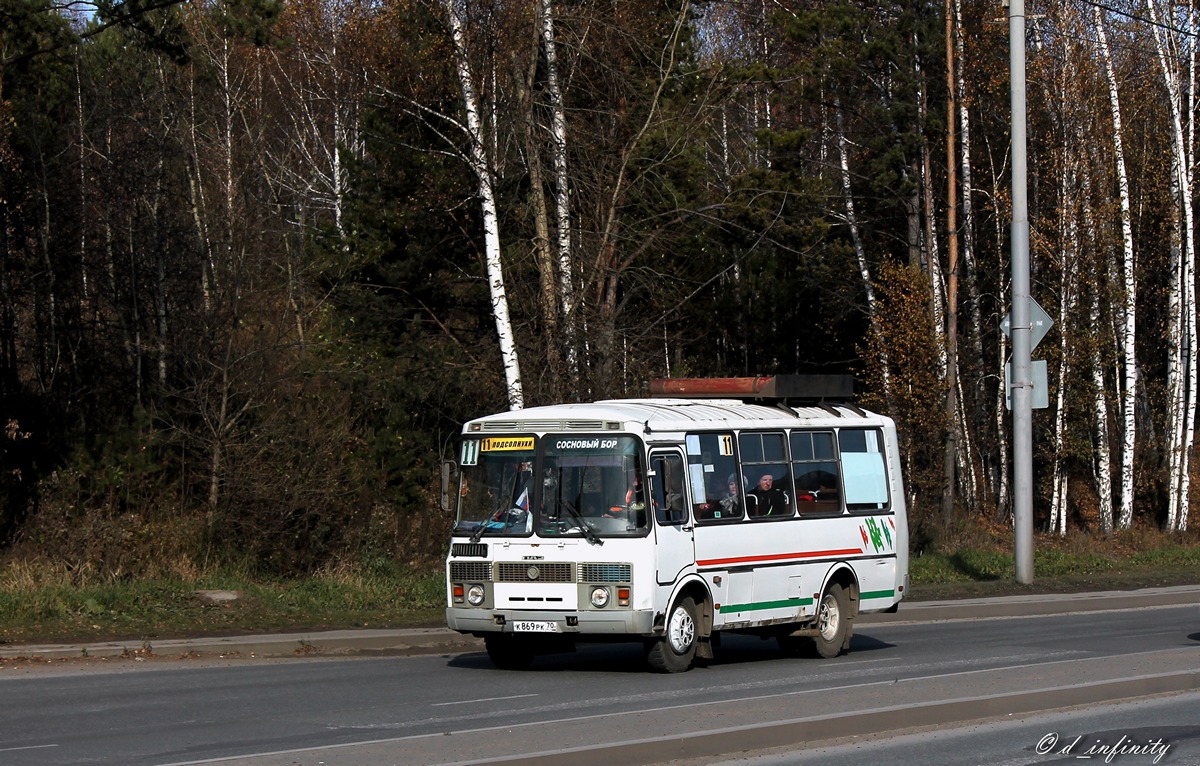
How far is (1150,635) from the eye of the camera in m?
19.5

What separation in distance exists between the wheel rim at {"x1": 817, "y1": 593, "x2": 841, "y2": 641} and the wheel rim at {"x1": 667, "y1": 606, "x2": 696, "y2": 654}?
101 inches

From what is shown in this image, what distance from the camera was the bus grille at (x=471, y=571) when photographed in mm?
14984

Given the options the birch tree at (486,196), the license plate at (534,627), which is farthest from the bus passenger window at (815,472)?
the birch tree at (486,196)

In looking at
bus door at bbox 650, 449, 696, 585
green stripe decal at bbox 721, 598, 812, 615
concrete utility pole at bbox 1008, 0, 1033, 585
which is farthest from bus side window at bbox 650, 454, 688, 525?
concrete utility pole at bbox 1008, 0, 1033, 585

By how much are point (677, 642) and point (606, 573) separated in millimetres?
1147

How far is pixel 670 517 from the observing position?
15016 mm

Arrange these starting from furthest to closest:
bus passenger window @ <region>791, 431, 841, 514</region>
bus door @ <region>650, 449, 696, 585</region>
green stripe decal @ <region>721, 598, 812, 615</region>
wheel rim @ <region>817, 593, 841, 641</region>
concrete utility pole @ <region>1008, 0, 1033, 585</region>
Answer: concrete utility pole @ <region>1008, 0, 1033, 585</region>
wheel rim @ <region>817, 593, 841, 641</region>
bus passenger window @ <region>791, 431, 841, 514</region>
green stripe decal @ <region>721, 598, 812, 615</region>
bus door @ <region>650, 449, 696, 585</region>

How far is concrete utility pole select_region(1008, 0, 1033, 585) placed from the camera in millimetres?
25359

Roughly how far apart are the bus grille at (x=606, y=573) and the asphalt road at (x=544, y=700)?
101 centimetres

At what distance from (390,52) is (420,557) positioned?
1006 centimetres

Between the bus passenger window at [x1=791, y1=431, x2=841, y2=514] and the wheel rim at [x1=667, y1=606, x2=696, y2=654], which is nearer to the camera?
the wheel rim at [x1=667, y1=606, x2=696, y2=654]

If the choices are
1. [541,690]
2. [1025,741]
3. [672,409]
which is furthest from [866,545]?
[1025,741]

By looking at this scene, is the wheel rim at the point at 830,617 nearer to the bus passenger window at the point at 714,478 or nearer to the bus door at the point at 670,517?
the bus passenger window at the point at 714,478

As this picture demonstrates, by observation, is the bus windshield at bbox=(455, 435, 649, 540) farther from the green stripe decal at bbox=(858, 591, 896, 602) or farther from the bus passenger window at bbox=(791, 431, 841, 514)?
the green stripe decal at bbox=(858, 591, 896, 602)
